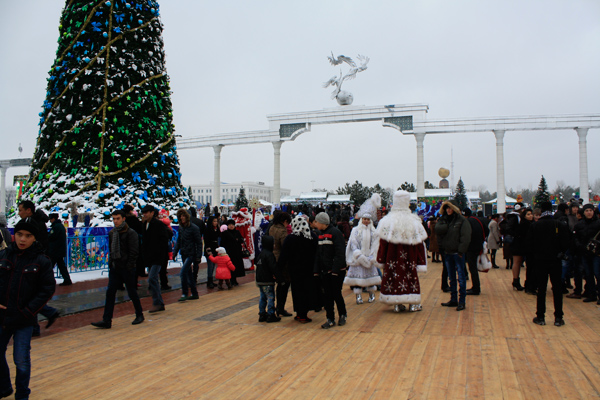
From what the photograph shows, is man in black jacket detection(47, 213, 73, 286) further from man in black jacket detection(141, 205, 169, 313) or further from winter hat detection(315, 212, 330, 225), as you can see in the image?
winter hat detection(315, 212, 330, 225)

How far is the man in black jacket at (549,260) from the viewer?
6559 millimetres

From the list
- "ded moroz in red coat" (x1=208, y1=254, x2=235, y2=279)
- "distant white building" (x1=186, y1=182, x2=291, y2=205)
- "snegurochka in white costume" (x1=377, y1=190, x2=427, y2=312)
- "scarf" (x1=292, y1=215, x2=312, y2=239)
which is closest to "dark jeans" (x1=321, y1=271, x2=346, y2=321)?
"scarf" (x1=292, y1=215, x2=312, y2=239)

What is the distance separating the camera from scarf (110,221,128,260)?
7.03 metres

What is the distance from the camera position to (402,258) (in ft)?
25.3

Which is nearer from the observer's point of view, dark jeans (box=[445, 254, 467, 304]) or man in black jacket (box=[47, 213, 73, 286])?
dark jeans (box=[445, 254, 467, 304])

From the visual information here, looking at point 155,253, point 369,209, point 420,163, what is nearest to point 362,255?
point 369,209

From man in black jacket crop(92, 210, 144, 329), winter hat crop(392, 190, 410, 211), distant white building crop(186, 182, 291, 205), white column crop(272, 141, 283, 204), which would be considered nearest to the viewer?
man in black jacket crop(92, 210, 144, 329)

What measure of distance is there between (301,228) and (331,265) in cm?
75

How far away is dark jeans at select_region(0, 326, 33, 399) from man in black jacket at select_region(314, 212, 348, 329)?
3.94m

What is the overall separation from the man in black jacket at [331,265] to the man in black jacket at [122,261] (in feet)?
9.71

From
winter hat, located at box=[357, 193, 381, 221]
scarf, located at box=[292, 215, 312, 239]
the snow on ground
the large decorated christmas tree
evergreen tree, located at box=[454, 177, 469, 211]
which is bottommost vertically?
the snow on ground

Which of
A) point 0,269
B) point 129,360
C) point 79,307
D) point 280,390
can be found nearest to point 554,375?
point 280,390

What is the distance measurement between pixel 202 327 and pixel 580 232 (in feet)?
23.8

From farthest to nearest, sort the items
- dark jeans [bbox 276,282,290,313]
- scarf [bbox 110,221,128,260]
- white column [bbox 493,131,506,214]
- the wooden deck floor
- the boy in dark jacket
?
1. white column [bbox 493,131,506,214]
2. dark jeans [bbox 276,282,290,313]
3. the boy in dark jacket
4. scarf [bbox 110,221,128,260]
5. the wooden deck floor
